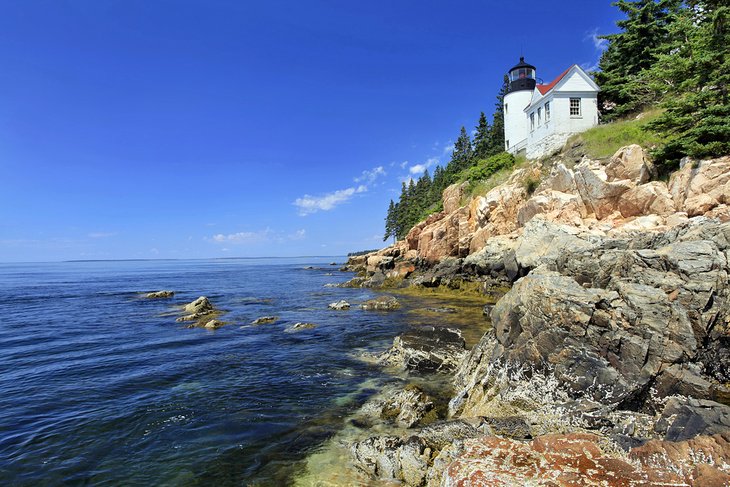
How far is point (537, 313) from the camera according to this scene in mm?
10836

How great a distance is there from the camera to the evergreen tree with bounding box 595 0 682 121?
36.2 m

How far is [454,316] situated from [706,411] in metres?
17.5

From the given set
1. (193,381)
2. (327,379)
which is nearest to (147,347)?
(193,381)

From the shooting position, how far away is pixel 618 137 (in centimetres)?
3173

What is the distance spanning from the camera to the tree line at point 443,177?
65.7 meters

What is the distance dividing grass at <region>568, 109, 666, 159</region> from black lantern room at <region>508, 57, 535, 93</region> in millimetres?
17110

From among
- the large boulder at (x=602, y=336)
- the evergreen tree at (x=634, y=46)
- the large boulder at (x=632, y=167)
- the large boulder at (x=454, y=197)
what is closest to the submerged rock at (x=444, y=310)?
the large boulder at (x=602, y=336)

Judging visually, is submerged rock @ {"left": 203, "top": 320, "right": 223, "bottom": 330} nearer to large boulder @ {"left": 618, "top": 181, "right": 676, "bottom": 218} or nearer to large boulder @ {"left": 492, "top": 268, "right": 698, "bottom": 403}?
large boulder @ {"left": 492, "top": 268, "right": 698, "bottom": 403}

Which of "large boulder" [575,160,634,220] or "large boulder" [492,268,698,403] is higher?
"large boulder" [575,160,634,220]

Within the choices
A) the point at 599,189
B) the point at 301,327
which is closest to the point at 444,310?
the point at 301,327

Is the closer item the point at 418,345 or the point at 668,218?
the point at 418,345

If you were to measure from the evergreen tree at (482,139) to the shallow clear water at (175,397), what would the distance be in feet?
167

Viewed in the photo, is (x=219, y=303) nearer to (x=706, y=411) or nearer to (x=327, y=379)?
(x=327, y=379)

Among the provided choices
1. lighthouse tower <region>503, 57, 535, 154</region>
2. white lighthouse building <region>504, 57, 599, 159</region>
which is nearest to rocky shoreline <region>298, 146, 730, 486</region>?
white lighthouse building <region>504, 57, 599, 159</region>
